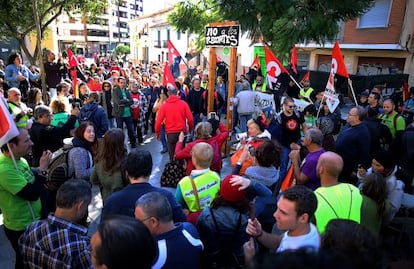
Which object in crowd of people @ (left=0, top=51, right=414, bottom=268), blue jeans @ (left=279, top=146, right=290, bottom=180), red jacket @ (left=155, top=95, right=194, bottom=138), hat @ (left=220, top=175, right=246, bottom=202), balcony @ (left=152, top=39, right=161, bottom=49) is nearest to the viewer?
crowd of people @ (left=0, top=51, right=414, bottom=268)

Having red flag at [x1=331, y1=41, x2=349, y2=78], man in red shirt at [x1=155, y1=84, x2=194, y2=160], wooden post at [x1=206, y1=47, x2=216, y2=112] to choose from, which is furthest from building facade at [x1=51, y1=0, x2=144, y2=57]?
red flag at [x1=331, y1=41, x2=349, y2=78]

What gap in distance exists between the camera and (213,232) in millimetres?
2340

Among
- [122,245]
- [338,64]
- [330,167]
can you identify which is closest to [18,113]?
[122,245]

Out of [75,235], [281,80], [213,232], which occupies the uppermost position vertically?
[281,80]

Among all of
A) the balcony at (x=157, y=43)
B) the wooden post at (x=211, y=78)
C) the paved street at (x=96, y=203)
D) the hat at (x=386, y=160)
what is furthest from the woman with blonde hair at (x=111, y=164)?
the balcony at (x=157, y=43)

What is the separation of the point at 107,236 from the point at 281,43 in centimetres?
924

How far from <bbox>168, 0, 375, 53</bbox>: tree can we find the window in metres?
8.40

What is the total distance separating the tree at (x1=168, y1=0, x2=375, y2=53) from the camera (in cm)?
927

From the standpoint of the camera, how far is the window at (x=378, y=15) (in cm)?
1686

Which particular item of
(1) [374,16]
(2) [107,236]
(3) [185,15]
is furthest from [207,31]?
(1) [374,16]

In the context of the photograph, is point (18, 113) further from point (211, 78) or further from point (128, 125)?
point (211, 78)

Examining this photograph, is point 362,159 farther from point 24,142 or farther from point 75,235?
point 24,142

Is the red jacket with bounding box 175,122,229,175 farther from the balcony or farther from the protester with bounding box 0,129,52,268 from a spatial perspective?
the balcony

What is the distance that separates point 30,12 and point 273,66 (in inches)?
359
